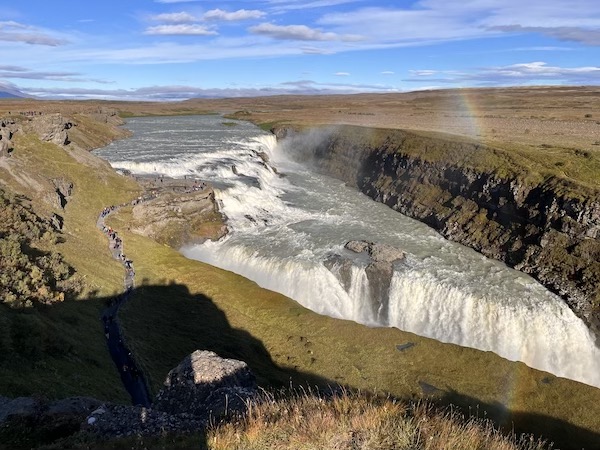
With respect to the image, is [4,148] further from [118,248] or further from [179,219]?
[118,248]

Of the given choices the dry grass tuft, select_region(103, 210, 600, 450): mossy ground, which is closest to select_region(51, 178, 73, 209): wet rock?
select_region(103, 210, 600, 450): mossy ground

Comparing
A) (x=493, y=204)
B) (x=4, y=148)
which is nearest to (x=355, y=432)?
(x=493, y=204)

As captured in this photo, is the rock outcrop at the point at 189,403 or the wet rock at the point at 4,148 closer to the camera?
the rock outcrop at the point at 189,403

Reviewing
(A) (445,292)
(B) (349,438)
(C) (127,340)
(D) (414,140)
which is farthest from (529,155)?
(B) (349,438)

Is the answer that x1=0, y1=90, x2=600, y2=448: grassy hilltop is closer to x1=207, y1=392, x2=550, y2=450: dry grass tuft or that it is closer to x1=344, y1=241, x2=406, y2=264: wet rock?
x1=344, y1=241, x2=406, y2=264: wet rock

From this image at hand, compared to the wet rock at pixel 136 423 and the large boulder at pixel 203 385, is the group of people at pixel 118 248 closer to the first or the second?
the large boulder at pixel 203 385

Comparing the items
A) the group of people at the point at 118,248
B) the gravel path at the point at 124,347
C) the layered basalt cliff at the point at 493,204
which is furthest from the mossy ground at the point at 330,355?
the layered basalt cliff at the point at 493,204
